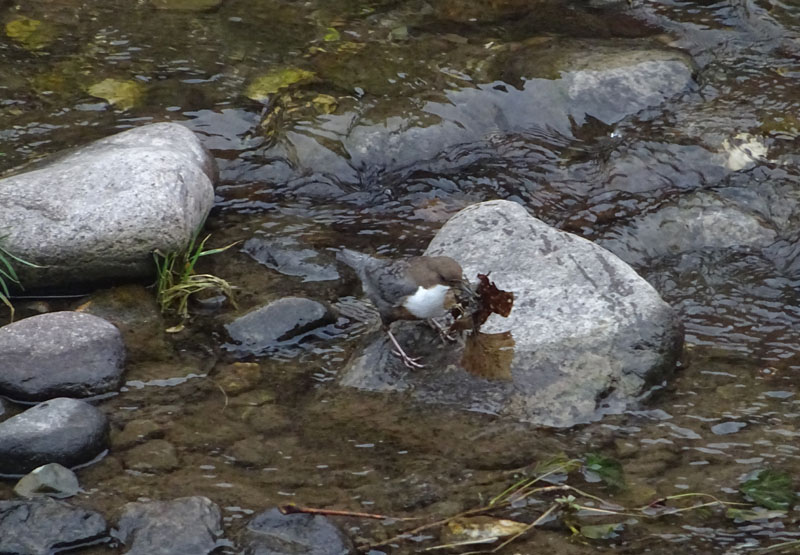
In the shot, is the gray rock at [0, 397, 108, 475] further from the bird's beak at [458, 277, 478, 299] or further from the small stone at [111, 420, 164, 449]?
the bird's beak at [458, 277, 478, 299]

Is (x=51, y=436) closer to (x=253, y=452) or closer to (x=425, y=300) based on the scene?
(x=253, y=452)

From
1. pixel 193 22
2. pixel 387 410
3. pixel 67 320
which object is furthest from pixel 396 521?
pixel 193 22

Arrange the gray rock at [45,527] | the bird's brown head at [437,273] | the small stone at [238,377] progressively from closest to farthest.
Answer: the gray rock at [45,527], the bird's brown head at [437,273], the small stone at [238,377]

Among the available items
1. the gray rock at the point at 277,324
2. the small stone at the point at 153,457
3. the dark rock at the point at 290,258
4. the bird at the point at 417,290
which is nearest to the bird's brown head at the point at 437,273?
the bird at the point at 417,290

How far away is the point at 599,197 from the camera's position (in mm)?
6914

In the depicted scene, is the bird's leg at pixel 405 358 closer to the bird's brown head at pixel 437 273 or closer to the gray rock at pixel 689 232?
the bird's brown head at pixel 437 273

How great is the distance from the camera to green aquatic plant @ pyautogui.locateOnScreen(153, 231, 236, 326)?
5.72m

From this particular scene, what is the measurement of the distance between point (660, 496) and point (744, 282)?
221 cm

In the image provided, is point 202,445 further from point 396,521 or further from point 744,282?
point 744,282

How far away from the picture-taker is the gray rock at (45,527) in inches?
155

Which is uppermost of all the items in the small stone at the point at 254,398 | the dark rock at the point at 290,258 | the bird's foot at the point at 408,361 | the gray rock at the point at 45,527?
the bird's foot at the point at 408,361

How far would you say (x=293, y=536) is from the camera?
3.99 metres

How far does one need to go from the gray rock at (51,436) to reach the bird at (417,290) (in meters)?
1.45

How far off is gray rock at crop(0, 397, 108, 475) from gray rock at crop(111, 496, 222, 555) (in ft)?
1.44
